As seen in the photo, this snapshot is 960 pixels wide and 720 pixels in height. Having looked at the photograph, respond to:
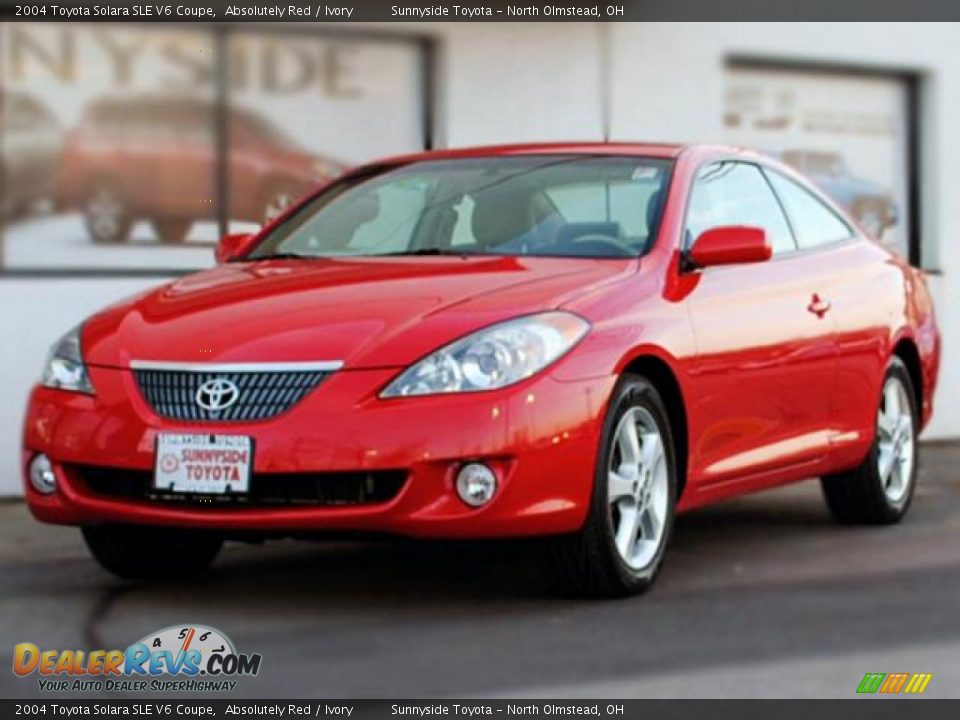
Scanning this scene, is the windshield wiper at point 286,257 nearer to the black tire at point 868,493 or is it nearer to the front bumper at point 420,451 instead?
the front bumper at point 420,451

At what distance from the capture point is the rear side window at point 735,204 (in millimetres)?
7324

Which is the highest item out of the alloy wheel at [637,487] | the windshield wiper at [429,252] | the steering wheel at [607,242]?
the steering wheel at [607,242]

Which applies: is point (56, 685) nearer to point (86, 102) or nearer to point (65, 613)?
point (65, 613)

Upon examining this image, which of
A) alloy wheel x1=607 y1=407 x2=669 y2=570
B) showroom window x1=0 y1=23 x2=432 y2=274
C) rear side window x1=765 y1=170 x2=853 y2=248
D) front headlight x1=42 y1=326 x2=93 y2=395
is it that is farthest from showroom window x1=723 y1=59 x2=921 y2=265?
front headlight x1=42 y1=326 x2=93 y2=395

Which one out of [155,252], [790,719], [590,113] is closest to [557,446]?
[790,719]

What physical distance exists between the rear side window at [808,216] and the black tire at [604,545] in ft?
6.14

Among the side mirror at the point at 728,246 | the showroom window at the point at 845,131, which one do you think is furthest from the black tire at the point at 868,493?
the showroom window at the point at 845,131

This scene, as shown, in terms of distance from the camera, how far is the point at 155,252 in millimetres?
10469

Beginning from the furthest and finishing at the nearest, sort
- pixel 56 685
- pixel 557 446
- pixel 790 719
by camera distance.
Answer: pixel 557 446 → pixel 56 685 → pixel 790 719

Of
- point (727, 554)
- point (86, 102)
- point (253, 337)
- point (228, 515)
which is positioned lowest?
point (727, 554)

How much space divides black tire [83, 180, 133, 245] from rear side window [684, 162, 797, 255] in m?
3.63

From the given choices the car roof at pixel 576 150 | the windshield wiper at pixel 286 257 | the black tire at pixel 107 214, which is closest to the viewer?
the windshield wiper at pixel 286 257

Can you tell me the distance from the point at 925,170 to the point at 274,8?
502 cm

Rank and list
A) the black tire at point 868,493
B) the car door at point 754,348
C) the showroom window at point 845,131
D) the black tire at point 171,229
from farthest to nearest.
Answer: the showroom window at point 845,131 < the black tire at point 171,229 < the black tire at point 868,493 < the car door at point 754,348
